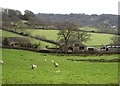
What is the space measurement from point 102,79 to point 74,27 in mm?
73952

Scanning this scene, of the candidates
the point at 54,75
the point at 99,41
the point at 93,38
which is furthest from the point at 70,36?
the point at 54,75

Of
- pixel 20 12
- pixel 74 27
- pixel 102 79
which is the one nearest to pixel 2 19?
pixel 20 12

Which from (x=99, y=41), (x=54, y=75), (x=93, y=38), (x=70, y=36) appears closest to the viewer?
(x=54, y=75)

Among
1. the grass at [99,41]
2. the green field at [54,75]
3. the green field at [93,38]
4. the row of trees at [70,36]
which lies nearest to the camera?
Answer: the green field at [54,75]

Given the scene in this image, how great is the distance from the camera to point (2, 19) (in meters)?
124

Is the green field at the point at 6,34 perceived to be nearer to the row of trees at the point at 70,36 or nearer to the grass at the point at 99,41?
the row of trees at the point at 70,36

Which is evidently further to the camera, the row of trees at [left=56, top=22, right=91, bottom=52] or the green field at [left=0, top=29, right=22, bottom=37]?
the green field at [left=0, top=29, right=22, bottom=37]

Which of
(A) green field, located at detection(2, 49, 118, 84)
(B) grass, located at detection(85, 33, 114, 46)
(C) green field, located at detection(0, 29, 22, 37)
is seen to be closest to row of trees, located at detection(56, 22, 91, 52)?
(B) grass, located at detection(85, 33, 114, 46)

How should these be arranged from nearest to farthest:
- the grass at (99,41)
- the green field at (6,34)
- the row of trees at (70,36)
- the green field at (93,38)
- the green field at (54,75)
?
1. the green field at (54,75)
2. the row of trees at (70,36)
3. the green field at (6,34)
4. the green field at (93,38)
5. the grass at (99,41)

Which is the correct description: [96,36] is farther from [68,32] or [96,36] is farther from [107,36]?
[68,32]

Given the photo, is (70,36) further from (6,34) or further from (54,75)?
(54,75)

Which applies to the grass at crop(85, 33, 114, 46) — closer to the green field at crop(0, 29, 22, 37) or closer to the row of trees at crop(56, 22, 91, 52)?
the row of trees at crop(56, 22, 91, 52)

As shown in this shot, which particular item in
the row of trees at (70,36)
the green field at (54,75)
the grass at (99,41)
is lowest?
the grass at (99,41)

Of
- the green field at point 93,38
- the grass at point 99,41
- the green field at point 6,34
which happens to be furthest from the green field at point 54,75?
the grass at point 99,41
